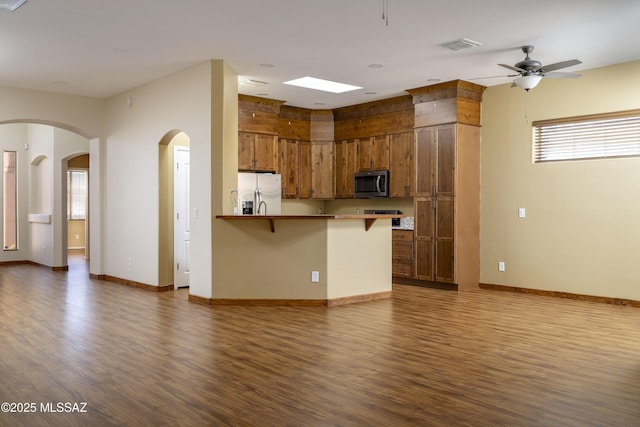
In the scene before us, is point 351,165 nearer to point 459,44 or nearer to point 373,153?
point 373,153

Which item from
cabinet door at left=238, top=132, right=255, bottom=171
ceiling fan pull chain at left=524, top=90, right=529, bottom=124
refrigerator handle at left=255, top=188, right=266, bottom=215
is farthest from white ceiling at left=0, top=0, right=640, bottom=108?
refrigerator handle at left=255, top=188, right=266, bottom=215

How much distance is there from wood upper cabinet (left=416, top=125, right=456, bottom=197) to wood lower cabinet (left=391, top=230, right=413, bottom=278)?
0.71 m

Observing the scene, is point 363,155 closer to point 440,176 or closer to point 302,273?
point 440,176

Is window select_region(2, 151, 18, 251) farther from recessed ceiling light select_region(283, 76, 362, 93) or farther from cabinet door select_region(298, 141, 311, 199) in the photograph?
recessed ceiling light select_region(283, 76, 362, 93)

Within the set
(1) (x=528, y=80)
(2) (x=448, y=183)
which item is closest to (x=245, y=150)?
(2) (x=448, y=183)

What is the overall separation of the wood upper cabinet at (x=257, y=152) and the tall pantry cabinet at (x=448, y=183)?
2399 mm

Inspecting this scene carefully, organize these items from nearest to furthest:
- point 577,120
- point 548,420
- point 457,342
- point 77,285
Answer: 1. point 548,420
2. point 457,342
3. point 577,120
4. point 77,285

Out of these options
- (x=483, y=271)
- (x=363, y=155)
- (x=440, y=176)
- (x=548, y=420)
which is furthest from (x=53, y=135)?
(x=548, y=420)

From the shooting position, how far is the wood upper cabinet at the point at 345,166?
30.9ft

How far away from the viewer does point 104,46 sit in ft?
19.4

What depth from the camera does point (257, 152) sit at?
877 centimetres

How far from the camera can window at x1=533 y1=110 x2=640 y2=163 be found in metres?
6.53

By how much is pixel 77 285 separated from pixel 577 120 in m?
7.38

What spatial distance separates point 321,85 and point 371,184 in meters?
1.91
